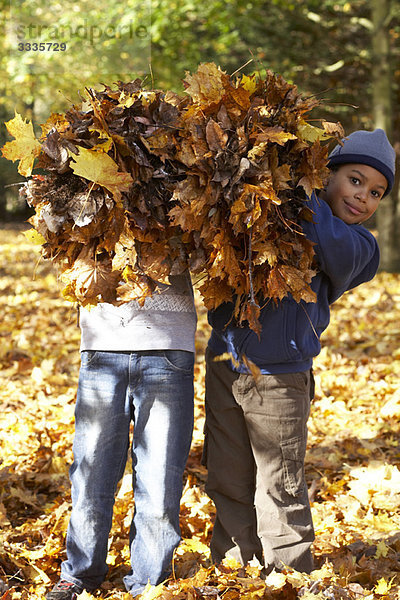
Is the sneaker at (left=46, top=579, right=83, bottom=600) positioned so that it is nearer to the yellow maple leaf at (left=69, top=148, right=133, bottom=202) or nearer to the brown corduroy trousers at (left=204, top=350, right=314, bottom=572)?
the brown corduroy trousers at (left=204, top=350, right=314, bottom=572)

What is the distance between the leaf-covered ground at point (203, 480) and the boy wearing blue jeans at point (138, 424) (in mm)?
187

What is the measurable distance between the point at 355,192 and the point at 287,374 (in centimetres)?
79

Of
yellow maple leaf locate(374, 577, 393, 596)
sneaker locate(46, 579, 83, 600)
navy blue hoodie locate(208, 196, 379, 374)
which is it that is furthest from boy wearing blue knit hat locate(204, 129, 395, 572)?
sneaker locate(46, 579, 83, 600)

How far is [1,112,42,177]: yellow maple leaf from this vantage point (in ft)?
6.74

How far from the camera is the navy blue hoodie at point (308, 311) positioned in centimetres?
225

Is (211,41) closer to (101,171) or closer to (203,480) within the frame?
(203,480)

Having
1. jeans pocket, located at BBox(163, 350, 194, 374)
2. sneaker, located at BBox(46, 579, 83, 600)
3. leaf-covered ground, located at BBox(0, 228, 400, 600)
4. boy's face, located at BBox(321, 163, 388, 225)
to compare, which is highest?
boy's face, located at BBox(321, 163, 388, 225)

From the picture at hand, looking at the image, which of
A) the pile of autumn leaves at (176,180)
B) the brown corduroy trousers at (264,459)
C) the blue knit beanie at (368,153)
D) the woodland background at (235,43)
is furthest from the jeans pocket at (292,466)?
the woodland background at (235,43)

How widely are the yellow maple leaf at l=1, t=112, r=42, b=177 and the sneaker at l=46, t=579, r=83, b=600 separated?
161 centimetres

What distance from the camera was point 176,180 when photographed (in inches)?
83.1

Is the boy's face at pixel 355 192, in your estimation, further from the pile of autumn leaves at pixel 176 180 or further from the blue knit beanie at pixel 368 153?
the pile of autumn leaves at pixel 176 180

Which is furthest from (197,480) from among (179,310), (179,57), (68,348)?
(179,57)

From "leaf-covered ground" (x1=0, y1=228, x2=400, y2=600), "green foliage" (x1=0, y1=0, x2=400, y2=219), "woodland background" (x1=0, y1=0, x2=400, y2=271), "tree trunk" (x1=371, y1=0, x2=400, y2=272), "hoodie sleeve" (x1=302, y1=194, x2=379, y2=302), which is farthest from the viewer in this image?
"green foliage" (x1=0, y1=0, x2=400, y2=219)

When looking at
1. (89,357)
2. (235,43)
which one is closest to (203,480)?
A: (89,357)
